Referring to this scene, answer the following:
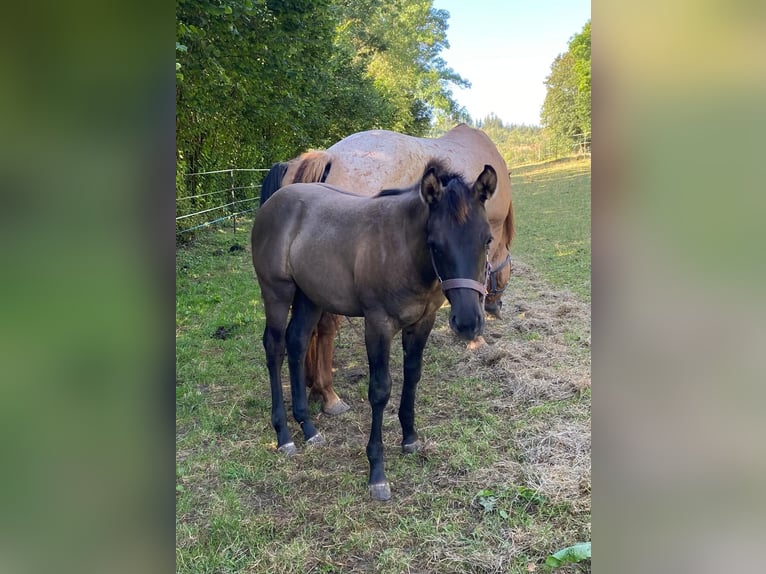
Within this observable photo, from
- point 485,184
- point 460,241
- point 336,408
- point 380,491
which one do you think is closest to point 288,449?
point 336,408

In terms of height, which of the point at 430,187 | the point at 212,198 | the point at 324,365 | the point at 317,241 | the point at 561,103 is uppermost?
the point at 561,103

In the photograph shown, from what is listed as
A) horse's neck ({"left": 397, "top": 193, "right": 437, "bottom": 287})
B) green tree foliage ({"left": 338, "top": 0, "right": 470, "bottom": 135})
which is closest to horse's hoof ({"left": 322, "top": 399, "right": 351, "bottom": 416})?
horse's neck ({"left": 397, "top": 193, "right": 437, "bottom": 287})

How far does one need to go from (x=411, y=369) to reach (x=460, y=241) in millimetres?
1074

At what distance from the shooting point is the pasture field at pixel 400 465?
239 cm

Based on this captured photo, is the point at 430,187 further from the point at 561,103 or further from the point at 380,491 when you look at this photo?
the point at 561,103

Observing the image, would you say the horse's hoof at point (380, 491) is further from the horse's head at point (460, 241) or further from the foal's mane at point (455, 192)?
the foal's mane at point (455, 192)

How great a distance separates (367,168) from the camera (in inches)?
171

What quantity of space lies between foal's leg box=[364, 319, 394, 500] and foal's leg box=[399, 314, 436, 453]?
0.25 m

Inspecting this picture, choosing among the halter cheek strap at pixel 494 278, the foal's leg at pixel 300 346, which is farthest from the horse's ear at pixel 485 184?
the halter cheek strap at pixel 494 278
